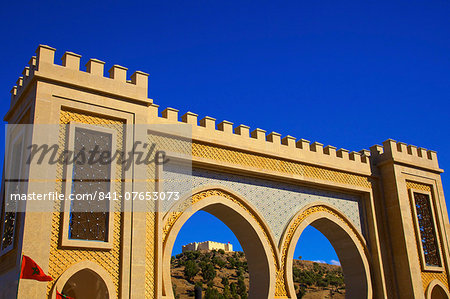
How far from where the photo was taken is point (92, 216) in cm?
688

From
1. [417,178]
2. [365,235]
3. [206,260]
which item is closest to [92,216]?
[365,235]

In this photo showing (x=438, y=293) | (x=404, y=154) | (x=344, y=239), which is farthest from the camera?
(x=404, y=154)

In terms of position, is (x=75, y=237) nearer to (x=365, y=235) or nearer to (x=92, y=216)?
(x=92, y=216)

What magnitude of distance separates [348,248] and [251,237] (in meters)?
2.39

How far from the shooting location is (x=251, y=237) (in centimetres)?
871

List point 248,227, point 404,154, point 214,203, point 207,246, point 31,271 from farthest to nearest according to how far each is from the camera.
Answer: point 207,246
point 404,154
point 248,227
point 214,203
point 31,271

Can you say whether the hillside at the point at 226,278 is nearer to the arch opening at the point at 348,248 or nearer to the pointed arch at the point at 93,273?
the arch opening at the point at 348,248

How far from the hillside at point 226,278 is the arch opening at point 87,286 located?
48.7 ft

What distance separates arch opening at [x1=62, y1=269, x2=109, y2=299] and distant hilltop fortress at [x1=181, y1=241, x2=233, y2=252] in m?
25.6

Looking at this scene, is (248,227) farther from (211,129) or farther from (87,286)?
(87,286)

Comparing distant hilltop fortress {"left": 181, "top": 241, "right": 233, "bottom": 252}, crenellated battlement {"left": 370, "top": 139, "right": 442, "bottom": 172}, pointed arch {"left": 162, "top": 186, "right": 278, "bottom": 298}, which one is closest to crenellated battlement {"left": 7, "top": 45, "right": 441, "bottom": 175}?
crenellated battlement {"left": 370, "top": 139, "right": 442, "bottom": 172}

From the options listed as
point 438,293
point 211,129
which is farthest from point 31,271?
point 438,293

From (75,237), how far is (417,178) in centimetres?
747

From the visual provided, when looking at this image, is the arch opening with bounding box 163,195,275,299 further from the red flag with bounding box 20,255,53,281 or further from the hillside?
the hillside
